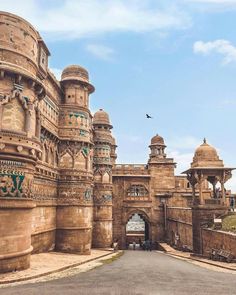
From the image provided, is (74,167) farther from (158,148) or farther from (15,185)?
(158,148)

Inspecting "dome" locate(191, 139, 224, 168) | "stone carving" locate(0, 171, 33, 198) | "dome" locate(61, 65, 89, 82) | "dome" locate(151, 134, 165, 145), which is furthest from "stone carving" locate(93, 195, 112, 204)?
"stone carving" locate(0, 171, 33, 198)

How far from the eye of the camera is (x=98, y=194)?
29.7 meters

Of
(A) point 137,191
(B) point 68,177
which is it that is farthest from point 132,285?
(A) point 137,191

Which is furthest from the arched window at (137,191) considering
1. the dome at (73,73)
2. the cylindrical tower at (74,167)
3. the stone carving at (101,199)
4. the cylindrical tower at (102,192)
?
the dome at (73,73)

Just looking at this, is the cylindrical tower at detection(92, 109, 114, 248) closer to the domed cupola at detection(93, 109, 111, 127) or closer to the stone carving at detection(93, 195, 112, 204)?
the stone carving at detection(93, 195, 112, 204)

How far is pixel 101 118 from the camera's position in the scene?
32594 millimetres

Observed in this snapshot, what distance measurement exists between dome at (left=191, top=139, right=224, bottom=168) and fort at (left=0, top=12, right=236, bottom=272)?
77 mm

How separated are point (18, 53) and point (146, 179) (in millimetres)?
28374

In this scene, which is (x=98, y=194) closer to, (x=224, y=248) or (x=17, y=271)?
(x=224, y=248)

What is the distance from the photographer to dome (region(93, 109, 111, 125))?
3225 centimetres

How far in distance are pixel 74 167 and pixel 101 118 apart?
40.9 feet

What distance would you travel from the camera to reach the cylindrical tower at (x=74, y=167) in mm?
20203

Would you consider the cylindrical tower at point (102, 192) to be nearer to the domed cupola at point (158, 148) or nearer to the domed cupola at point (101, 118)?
the domed cupola at point (101, 118)

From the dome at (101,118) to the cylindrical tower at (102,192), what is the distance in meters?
1.28
